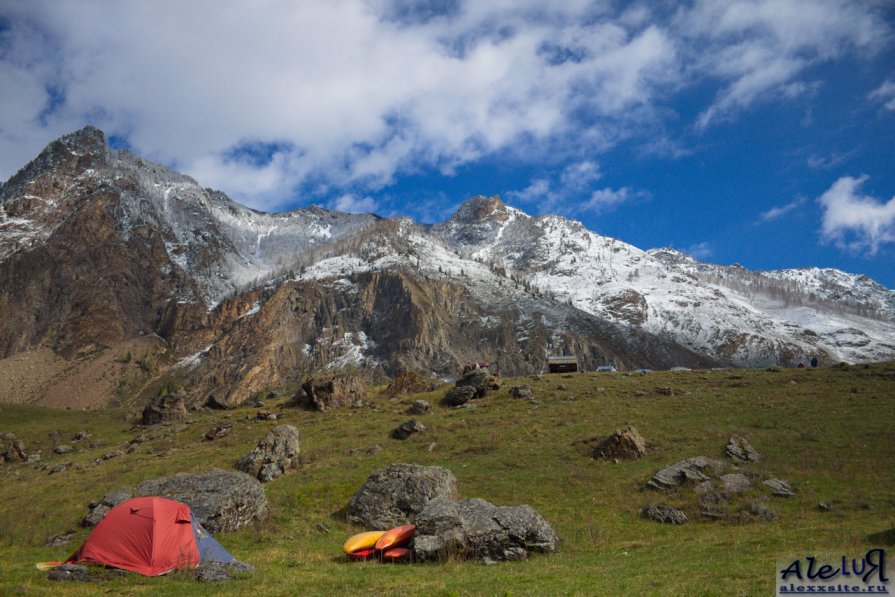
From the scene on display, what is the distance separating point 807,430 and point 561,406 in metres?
20.0

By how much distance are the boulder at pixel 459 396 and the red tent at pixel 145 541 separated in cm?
3726

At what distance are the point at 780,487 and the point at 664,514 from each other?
303 inches

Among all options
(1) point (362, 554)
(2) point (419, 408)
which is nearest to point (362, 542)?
(1) point (362, 554)

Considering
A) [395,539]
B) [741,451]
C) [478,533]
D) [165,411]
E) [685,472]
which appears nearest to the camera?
[478,533]

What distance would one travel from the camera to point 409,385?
71500 millimetres

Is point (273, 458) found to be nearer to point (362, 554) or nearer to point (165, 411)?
point (362, 554)

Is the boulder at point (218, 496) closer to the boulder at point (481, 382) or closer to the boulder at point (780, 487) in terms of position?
the boulder at point (780, 487)

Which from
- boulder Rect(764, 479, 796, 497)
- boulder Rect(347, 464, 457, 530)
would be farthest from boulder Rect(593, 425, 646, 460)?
boulder Rect(347, 464, 457, 530)

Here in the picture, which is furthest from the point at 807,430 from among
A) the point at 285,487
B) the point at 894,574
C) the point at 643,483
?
the point at 285,487

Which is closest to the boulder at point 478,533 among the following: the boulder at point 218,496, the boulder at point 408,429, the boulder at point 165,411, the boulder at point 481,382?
the boulder at point 218,496

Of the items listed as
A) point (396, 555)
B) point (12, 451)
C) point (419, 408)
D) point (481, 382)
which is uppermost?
point (481, 382)

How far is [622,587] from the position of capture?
15883 mm

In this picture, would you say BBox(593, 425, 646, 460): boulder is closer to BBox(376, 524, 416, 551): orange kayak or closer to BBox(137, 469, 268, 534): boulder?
BBox(376, 524, 416, 551): orange kayak

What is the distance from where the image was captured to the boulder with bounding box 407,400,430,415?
5572 centimetres
